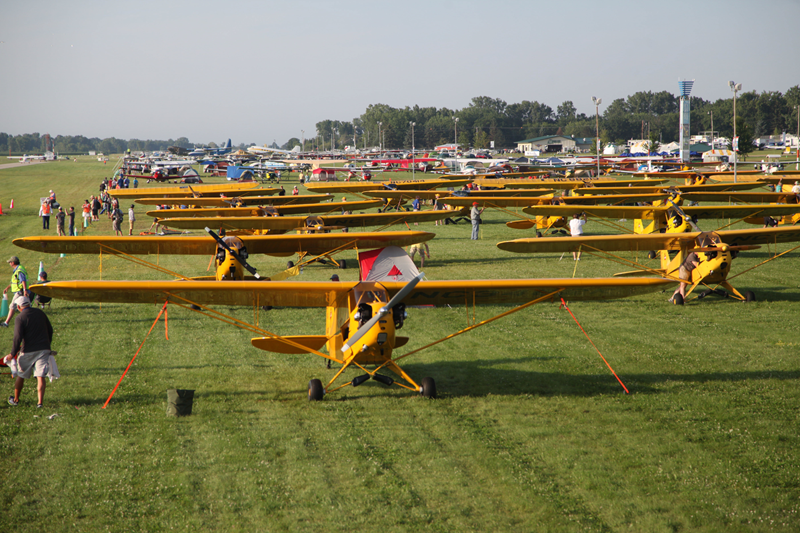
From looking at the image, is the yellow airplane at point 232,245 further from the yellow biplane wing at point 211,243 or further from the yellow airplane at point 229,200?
the yellow airplane at point 229,200

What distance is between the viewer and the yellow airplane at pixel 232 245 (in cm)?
1449

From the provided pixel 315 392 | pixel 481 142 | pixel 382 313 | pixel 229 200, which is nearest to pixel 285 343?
pixel 315 392

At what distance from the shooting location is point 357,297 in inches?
354

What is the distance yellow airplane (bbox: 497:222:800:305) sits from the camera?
14.5 m

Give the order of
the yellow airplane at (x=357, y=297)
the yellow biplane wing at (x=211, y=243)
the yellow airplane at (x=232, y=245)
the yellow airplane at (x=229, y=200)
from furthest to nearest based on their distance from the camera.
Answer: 1. the yellow airplane at (x=229, y=200)
2. the yellow airplane at (x=232, y=245)
3. the yellow biplane wing at (x=211, y=243)
4. the yellow airplane at (x=357, y=297)

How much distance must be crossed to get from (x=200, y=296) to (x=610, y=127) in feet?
603

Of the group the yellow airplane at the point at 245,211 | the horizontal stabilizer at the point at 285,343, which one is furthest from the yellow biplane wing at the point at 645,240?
the yellow airplane at the point at 245,211

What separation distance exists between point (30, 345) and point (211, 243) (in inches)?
309

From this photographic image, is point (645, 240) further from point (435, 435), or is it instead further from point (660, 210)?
point (435, 435)

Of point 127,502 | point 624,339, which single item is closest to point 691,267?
point 624,339

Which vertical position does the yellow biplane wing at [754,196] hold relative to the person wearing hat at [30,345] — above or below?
above

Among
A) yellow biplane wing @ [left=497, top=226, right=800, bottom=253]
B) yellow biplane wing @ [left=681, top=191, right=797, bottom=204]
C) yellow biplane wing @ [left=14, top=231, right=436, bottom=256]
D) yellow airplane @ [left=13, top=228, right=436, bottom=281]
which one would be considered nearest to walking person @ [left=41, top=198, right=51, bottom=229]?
yellow airplane @ [left=13, top=228, right=436, bottom=281]

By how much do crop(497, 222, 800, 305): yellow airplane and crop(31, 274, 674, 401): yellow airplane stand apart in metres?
4.46

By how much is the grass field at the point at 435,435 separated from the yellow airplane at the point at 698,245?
5.29 feet
